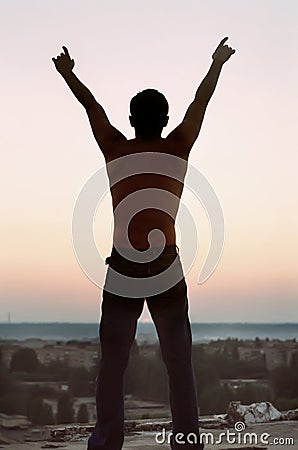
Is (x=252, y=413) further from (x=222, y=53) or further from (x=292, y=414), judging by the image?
(x=222, y=53)

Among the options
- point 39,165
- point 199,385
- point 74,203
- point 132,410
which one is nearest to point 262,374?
point 199,385

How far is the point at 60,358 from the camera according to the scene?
1.92m

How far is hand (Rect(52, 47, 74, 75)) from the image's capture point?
1.71 m

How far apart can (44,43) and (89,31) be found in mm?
121

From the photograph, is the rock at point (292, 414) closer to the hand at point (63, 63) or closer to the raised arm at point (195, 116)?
the raised arm at point (195, 116)

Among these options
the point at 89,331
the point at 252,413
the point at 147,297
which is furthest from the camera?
the point at 252,413

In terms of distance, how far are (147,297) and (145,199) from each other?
22cm

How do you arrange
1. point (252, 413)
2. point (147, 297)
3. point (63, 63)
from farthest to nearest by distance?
point (252, 413), point (63, 63), point (147, 297)

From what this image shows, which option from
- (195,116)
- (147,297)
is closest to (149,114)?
(195,116)

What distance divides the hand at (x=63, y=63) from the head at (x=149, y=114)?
0.57 ft

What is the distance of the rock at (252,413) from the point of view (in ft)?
6.46

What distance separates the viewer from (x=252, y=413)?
1.99 m

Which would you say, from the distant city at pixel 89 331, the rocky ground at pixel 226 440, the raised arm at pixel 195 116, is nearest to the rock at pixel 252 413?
→ the rocky ground at pixel 226 440

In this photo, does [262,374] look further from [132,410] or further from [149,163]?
[149,163]
